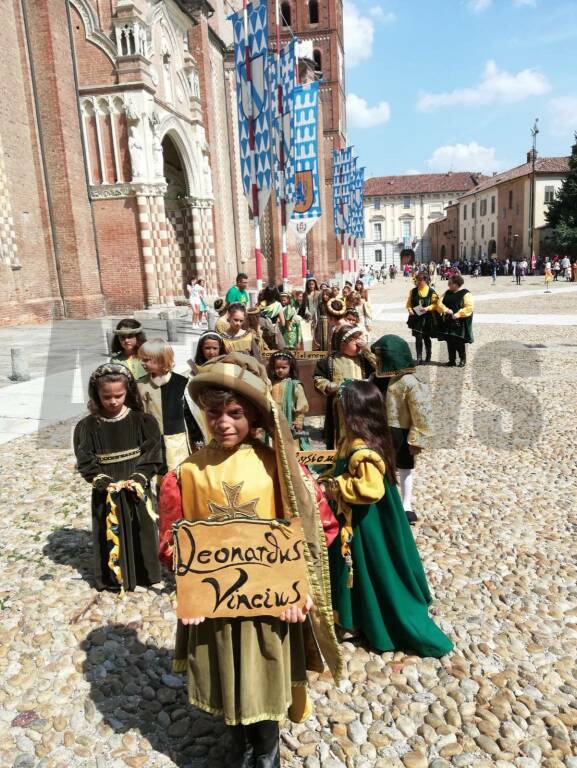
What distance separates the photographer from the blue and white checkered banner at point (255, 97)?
13203 millimetres

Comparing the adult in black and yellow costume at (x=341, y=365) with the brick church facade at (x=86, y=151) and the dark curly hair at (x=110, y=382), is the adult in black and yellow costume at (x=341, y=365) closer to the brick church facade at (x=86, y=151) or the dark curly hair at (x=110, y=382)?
the dark curly hair at (x=110, y=382)

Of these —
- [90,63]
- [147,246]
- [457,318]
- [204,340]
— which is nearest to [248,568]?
[204,340]

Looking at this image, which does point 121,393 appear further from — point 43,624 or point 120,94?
point 120,94

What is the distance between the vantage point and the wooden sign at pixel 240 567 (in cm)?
212

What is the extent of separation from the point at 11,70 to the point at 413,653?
66.2ft

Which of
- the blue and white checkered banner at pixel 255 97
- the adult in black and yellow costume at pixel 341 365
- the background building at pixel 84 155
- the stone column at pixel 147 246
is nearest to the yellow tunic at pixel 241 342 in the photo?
the adult in black and yellow costume at pixel 341 365

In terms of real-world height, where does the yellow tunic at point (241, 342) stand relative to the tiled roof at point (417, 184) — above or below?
below

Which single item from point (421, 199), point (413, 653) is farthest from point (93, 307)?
point (421, 199)

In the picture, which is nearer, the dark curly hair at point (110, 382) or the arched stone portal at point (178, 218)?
the dark curly hair at point (110, 382)

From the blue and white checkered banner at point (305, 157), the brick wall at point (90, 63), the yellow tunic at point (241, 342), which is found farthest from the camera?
the brick wall at point (90, 63)

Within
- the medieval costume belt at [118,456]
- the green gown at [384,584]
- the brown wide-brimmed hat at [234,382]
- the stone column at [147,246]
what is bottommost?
the green gown at [384,584]

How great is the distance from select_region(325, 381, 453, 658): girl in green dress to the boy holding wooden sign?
0.80m

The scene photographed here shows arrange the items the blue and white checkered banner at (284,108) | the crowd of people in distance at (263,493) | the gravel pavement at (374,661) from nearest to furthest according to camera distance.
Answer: the crowd of people in distance at (263,493)
the gravel pavement at (374,661)
the blue and white checkered banner at (284,108)

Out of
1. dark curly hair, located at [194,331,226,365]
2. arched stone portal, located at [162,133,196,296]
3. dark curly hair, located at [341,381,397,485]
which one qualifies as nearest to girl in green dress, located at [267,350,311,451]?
dark curly hair, located at [194,331,226,365]
